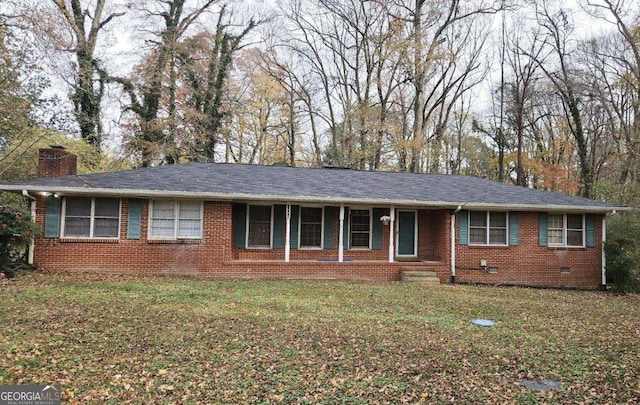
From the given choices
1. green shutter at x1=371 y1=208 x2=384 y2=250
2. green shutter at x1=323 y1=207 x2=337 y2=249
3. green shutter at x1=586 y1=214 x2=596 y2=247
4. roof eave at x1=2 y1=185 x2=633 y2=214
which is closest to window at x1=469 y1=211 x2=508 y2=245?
Result: roof eave at x1=2 y1=185 x2=633 y2=214

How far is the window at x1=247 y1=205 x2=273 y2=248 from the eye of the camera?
1291 centimetres

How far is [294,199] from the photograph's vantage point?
11.7m

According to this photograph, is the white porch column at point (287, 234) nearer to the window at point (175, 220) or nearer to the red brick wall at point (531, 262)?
the window at point (175, 220)

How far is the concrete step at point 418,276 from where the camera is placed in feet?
39.4

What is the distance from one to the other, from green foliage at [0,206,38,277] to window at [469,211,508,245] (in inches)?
490

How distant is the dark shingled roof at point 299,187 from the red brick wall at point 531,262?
117 cm

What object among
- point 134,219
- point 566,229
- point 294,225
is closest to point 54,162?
point 134,219

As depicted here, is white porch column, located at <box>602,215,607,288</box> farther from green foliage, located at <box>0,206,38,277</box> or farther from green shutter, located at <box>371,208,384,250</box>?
green foliage, located at <box>0,206,38,277</box>

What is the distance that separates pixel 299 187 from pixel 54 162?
7204mm

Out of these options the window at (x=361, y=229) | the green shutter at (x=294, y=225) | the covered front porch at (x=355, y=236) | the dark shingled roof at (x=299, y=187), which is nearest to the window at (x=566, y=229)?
the dark shingled roof at (x=299, y=187)

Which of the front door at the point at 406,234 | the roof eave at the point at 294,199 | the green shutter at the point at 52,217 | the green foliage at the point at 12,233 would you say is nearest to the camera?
the green foliage at the point at 12,233

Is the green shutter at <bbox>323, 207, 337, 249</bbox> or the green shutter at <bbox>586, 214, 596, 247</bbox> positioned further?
the green shutter at <bbox>323, 207, 337, 249</bbox>

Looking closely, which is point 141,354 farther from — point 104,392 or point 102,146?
point 102,146

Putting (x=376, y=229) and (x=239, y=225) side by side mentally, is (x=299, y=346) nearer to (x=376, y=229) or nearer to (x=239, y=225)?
(x=239, y=225)
